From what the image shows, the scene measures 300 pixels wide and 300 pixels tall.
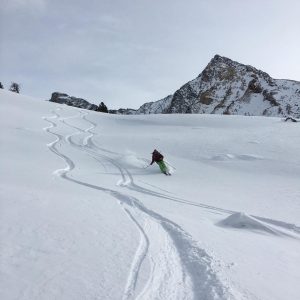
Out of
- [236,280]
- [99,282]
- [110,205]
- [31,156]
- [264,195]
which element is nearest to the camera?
[99,282]

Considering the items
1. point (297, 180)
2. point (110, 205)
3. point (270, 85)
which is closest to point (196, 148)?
point (297, 180)

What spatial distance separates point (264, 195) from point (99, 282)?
34.6 feet

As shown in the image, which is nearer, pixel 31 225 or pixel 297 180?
pixel 31 225

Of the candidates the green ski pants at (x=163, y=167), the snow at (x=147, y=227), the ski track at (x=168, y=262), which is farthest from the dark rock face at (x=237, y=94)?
the ski track at (x=168, y=262)

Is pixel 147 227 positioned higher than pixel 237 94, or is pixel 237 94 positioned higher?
pixel 237 94

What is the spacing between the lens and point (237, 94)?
176125 mm

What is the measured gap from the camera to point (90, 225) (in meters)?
7.71

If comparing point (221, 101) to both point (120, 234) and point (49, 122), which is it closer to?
point (49, 122)

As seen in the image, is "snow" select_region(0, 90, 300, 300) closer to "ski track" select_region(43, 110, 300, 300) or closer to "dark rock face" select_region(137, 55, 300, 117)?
"ski track" select_region(43, 110, 300, 300)

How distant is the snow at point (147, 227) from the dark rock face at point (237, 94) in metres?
130

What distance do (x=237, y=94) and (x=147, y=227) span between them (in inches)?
6858

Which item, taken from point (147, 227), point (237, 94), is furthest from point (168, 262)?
point (237, 94)

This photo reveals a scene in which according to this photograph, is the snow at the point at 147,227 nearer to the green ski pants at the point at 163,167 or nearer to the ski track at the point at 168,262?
the ski track at the point at 168,262

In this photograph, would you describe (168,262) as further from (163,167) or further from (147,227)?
(163,167)
